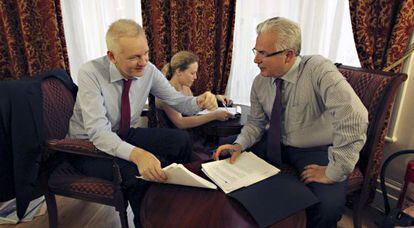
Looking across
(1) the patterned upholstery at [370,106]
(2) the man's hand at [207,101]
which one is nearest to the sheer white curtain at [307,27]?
(1) the patterned upholstery at [370,106]

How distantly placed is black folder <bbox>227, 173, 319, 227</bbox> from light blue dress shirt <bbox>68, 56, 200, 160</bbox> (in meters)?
0.59

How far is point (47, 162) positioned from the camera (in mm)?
1484

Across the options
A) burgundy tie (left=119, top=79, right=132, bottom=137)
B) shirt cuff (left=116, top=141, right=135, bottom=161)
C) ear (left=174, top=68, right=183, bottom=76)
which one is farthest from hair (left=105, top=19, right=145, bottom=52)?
ear (left=174, top=68, right=183, bottom=76)

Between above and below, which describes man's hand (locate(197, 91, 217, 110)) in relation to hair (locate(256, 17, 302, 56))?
below

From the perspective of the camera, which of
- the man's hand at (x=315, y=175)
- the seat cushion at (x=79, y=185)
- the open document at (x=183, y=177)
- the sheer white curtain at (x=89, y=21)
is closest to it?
the open document at (x=183, y=177)

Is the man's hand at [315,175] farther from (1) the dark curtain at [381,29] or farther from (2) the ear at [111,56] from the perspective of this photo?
(2) the ear at [111,56]

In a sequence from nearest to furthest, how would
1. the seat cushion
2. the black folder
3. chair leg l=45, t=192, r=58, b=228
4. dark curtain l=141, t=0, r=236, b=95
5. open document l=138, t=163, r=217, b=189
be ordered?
1. the black folder
2. open document l=138, t=163, r=217, b=189
3. the seat cushion
4. chair leg l=45, t=192, r=58, b=228
5. dark curtain l=141, t=0, r=236, b=95

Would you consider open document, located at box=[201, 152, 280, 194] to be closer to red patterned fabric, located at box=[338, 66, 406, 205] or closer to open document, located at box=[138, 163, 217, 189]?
open document, located at box=[138, 163, 217, 189]

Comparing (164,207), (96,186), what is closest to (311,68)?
(164,207)

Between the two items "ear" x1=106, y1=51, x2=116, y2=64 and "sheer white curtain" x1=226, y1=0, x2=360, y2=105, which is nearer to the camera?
"ear" x1=106, y1=51, x2=116, y2=64

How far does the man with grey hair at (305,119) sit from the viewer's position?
3.81 ft

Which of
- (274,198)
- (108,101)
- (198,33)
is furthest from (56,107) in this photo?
(274,198)

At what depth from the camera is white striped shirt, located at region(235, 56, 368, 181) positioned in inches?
45.8

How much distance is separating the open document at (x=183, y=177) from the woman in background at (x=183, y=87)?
69 centimetres
